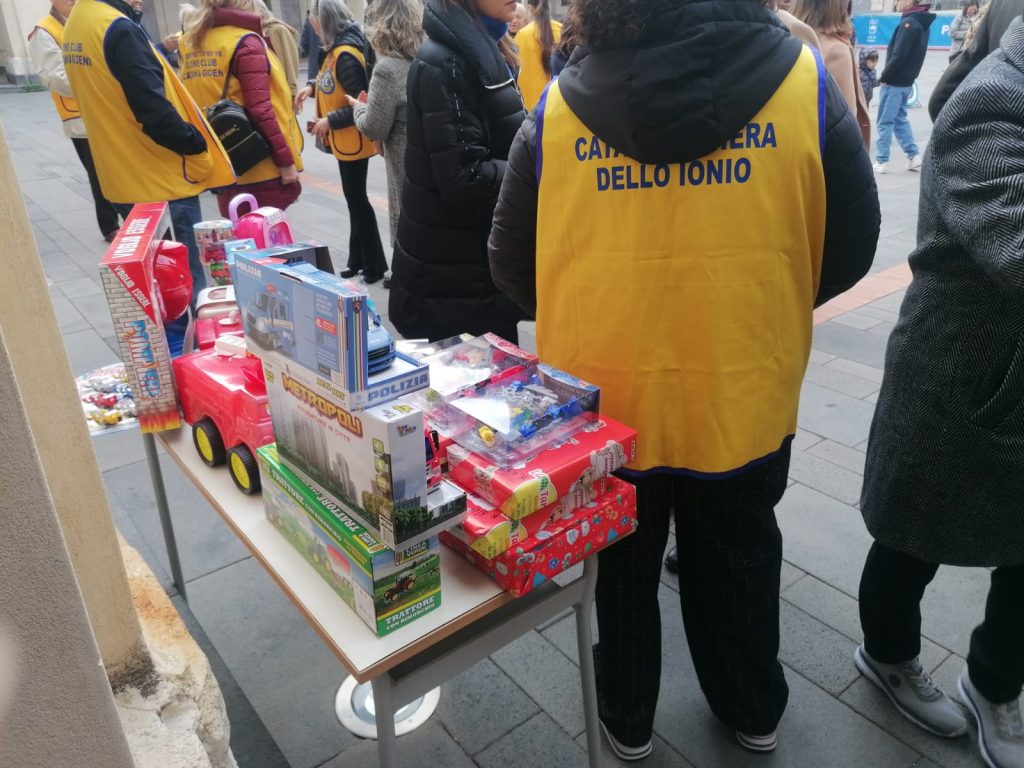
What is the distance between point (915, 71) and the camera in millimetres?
8352

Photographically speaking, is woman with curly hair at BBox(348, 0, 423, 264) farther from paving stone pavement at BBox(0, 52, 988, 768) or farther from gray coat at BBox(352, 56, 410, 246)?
paving stone pavement at BBox(0, 52, 988, 768)

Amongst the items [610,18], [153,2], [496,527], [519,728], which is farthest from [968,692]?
[153,2]

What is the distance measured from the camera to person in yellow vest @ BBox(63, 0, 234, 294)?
3.83m

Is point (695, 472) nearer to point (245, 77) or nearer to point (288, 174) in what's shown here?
point (288, 174)

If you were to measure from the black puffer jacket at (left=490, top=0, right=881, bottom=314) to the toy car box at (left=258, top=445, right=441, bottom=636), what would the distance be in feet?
2.74

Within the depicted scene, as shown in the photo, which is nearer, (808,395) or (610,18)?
(610,18)

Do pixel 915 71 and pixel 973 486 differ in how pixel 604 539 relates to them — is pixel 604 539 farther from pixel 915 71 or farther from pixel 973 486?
pixel 915 71

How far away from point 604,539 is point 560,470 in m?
0.23

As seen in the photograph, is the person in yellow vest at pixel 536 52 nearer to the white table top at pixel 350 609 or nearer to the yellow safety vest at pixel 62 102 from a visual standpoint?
the yellow safety vest at pixel 62 102

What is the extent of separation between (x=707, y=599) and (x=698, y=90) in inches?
47.3

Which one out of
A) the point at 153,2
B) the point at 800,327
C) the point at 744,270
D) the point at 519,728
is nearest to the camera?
the point at 744,270

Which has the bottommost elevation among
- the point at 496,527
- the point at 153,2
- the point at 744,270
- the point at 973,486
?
the point at 973,486

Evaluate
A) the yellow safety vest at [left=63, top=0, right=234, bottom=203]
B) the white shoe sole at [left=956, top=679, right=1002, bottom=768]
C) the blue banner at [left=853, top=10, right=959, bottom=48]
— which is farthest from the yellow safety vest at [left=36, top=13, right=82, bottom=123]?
the blue banner at [left=853, top=10, right=959, bottom=48]

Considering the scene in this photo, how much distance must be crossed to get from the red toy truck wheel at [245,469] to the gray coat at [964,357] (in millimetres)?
1420
